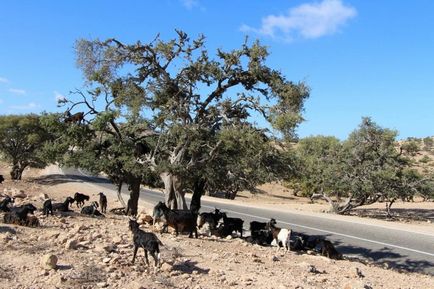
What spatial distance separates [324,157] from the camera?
35.3m

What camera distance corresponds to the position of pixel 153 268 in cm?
869

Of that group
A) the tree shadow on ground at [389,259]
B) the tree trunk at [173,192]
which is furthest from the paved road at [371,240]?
the tree trunk at [173,192]

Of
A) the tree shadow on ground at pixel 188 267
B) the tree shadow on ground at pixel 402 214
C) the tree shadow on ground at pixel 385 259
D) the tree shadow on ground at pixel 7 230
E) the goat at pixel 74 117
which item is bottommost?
Result: the tree shadow on ground at pixel 385 259

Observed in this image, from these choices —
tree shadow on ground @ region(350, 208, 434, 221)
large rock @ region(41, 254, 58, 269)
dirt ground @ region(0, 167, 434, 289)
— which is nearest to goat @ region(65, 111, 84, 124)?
dirt ground @ region(0, 167, 434, 289)

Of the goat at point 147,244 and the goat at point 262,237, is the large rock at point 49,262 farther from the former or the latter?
the goat at point 262,237

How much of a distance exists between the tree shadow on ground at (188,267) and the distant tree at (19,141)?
118 feet

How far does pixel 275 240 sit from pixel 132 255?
6.74 meters

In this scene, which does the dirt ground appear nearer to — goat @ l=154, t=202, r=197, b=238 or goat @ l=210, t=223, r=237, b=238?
goat @ l=154, t=202, r=197, b=238

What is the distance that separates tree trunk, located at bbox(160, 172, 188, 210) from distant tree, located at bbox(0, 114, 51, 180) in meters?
30.0

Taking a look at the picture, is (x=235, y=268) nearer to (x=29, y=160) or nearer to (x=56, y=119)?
(x=56, y=119)

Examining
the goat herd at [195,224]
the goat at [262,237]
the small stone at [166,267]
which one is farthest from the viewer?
the goat at [262,237]

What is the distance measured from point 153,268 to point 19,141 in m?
38.0

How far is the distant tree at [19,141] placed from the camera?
42.1 m

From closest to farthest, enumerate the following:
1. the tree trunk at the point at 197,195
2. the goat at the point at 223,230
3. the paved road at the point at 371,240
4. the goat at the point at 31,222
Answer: the goat at the point at 31,222
the goat at the point at 223,230
the paved road at the point at 371,240
the tree trunk at the point at 197,195
